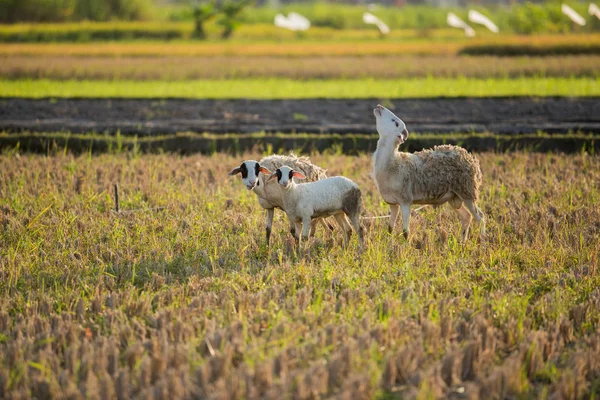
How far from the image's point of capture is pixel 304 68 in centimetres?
2705

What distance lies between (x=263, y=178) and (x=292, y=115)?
1057 centimetres

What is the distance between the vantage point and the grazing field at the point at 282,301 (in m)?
4.94

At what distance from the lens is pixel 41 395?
15.8 ft

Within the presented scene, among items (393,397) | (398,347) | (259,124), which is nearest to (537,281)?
(398,347)

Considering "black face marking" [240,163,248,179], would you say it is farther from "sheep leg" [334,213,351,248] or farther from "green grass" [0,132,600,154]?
"green grass" [0,132,600,154]

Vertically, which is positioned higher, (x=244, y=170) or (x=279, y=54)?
(x=279, y=54)

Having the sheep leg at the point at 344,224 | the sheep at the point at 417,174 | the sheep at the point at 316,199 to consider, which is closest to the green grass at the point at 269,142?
the sheep at the point at 417,174

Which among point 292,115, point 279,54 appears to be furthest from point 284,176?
point 279,54

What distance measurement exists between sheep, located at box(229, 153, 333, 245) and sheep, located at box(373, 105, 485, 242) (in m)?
0.74

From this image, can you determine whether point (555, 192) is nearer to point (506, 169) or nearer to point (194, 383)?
point (506, 169)

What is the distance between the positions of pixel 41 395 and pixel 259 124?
12.8 meters

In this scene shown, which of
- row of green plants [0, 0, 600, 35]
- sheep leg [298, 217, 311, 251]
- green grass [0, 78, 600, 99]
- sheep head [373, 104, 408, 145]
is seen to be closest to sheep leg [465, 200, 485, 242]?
sheep head [373, 104, 408, 145]

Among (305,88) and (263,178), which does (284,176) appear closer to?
(263,178)

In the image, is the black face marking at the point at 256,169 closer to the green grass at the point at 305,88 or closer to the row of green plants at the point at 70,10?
the green grass at the point at 305,88
